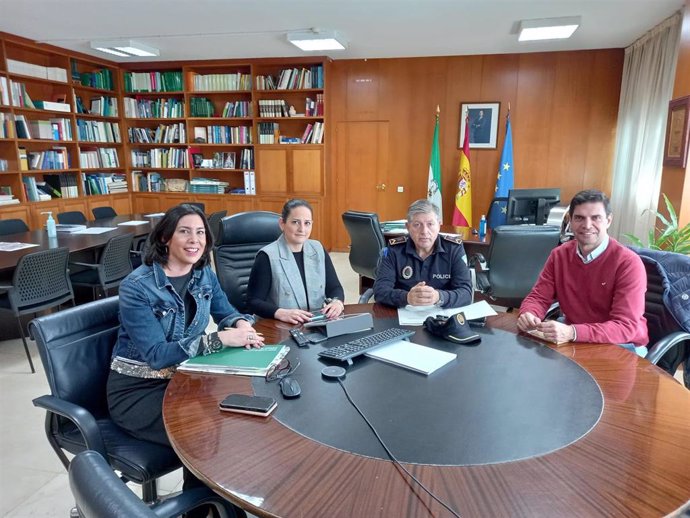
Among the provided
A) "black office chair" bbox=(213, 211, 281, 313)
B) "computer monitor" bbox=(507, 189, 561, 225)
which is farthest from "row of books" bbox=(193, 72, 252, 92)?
"black office chair" bbox=(213, 211, 281, 313)

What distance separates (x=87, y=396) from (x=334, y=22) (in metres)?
4.38

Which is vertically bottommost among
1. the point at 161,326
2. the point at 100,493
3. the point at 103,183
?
the point at 161,326

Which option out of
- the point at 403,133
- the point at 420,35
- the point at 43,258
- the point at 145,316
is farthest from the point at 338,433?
the point at 403,133

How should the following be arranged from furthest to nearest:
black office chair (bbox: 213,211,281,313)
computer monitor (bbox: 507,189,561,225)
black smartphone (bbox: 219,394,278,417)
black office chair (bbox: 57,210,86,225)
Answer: black office chair (bbox: 57,210,86,225) → computer monitor (bbox: 507,189,561,225) → black office chair (bbox: 213,211,281,313) → black smartphone (bbox: 219,394,278,417)

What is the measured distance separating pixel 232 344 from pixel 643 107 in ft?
17.6

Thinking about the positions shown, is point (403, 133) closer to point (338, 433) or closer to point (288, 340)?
point (288, 340)

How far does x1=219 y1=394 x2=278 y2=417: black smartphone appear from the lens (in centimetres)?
121

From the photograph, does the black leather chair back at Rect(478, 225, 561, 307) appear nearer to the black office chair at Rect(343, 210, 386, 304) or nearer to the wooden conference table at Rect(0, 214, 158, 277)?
the black office chair at Rect(343, 210, 386, 304)

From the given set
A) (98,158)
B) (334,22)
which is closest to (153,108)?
(98,158)

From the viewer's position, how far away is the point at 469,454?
1.04m

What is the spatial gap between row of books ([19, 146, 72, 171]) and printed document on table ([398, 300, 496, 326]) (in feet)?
18.3

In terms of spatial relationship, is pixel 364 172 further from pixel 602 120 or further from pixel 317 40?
pixel 602 120

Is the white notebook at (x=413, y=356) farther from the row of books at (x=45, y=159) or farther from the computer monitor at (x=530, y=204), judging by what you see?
the row of books at (x=45, y=159)

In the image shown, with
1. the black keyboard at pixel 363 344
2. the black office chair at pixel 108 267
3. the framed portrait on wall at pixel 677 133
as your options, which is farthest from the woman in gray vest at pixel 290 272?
the framed portrait on wall at pixel 677 133
